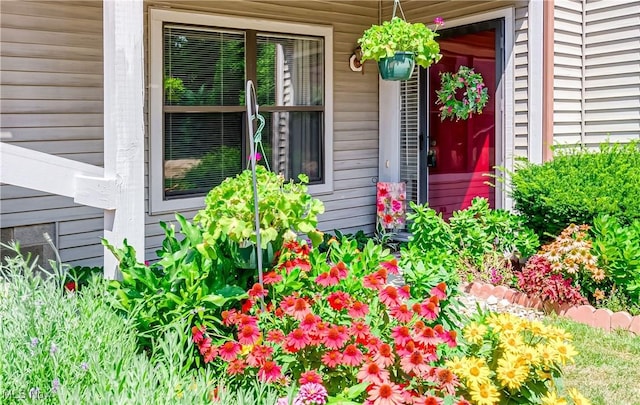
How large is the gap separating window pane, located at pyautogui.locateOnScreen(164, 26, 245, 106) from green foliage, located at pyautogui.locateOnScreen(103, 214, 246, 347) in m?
2.57

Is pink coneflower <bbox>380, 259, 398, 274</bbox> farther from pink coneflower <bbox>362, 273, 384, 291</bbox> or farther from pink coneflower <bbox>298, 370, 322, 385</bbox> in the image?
Result: pink coneflower <bbox>298, 370, 322, 385</bbox>

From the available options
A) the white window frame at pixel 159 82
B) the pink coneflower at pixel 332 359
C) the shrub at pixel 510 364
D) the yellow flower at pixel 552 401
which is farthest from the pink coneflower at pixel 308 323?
the white window frame at pixel 159 82

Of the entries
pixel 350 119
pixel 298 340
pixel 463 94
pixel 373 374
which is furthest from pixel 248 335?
pixel 350 119

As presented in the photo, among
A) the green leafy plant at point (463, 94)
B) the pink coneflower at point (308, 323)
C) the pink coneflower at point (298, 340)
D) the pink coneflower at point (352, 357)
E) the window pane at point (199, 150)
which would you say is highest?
the green leafy plant at point (463, 94)

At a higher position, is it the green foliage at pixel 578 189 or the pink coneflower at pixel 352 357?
the green foliage at pixel 578 189

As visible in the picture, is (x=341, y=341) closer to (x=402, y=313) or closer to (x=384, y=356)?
(x=384, y=356)

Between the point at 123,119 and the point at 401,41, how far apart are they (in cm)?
250

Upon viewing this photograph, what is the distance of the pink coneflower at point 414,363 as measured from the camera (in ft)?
5.90

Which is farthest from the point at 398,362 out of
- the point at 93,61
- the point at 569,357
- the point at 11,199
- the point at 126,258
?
the point at 93,61

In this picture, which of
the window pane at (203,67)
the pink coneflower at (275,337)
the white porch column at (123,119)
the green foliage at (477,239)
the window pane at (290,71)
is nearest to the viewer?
the pink coneflower at (275,337)

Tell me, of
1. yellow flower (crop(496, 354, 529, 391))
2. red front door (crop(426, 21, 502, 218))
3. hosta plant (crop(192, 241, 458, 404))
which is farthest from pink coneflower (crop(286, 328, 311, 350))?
→ red front door (crop(426, 21, 502, 218))

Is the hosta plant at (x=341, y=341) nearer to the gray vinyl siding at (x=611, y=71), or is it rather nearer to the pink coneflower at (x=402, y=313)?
the pink coneflower at (x=402, y=313)

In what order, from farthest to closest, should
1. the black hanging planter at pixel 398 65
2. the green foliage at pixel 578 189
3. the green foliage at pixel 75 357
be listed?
the black hanging planter at pixel 398 65, the green foliage at pixel 578 189, the green foliage at pixel 75 357

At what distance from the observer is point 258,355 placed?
1.90 metres
